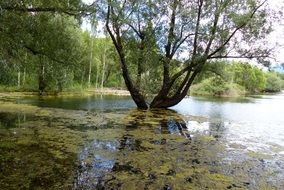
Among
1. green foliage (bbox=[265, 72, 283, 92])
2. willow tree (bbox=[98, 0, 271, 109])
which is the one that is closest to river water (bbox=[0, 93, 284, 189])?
willow tree (bbox=[98, 0, 271, 109])

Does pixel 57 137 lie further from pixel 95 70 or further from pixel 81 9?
pixel 95 70

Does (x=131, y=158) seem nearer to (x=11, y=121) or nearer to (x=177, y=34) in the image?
(x=11, y=121)

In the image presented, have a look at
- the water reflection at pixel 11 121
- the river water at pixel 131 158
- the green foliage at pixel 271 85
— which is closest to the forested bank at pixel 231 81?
the green foliage at pixel 271 85

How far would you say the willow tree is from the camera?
21953 mm

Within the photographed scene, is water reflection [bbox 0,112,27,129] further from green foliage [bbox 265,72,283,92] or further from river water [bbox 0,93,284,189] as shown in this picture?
green foliage [bbox 265,72,283,92]

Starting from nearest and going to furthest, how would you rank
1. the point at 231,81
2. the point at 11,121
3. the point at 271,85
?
the point at 11,121, the point at 231,81, the point at 271,85

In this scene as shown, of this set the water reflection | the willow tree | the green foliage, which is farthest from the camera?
the green foliage

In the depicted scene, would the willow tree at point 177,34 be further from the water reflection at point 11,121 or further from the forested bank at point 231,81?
the water reflection at point 11,121

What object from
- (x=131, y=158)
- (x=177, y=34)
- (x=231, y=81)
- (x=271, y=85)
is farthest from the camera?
(x=271, y=85)

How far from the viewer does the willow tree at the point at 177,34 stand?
2195 cm

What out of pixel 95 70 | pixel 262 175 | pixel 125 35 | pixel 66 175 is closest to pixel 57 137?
pixel 66 175

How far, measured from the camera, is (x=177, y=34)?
23.7 meters


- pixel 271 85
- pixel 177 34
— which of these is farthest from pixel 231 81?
pixel 271 85

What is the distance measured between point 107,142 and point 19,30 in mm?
4879
